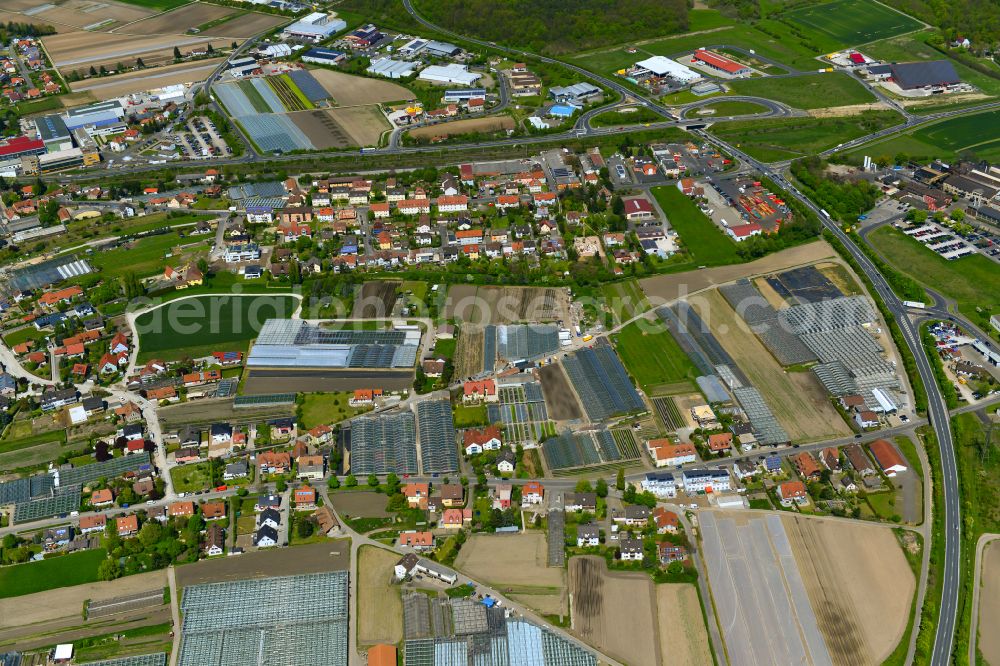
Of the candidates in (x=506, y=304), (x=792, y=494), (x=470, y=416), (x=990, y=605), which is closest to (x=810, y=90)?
(x=506, y=304)

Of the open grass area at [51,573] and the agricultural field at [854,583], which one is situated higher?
the agricultural field at [854,583]

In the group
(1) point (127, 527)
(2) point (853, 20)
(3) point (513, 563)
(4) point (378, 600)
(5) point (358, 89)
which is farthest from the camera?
(2) point (853, 20)

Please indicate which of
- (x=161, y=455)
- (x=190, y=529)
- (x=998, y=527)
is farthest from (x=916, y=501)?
(x=161, y=455)

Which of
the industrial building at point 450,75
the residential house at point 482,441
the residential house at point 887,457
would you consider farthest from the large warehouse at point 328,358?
the industrial building at point 450,75

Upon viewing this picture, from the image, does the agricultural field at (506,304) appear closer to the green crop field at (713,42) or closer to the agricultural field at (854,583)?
the agricultural field at (854,583)

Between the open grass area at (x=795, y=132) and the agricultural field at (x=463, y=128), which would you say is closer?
the open grass area at (x=795, y=132)

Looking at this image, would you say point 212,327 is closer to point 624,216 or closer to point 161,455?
point 161,455

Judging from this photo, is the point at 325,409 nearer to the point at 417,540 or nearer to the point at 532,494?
the point at 417,540
